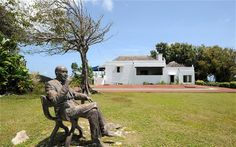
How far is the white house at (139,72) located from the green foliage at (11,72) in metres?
20.2

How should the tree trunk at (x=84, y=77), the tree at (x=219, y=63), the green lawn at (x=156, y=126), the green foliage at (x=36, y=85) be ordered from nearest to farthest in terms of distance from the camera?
the green lawn at (x=156, y=126), the tree trunk at (x=84, y=77), the green foliage at (x=36, y=85), the tree at (x=219, y=63)

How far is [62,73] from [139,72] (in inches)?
1424

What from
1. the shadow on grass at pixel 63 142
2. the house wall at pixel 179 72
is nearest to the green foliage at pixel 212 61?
the house wall at pixel 179 72

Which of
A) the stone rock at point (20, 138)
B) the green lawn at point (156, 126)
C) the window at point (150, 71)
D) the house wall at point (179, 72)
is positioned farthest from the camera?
the house wall at point (179, 72)

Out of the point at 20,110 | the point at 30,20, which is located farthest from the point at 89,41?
the point at 20,110

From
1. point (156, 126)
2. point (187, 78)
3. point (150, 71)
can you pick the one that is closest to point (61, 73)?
point (156, 126)

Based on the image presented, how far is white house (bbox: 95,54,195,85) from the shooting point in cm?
3956

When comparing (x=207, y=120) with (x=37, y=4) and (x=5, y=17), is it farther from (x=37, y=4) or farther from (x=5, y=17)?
(x=5, y=17)

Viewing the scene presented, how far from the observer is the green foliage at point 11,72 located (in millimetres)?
17453

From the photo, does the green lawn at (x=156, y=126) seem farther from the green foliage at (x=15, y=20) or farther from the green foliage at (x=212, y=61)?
the green foliage at (x=212, y=61)

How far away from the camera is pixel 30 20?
1858 cm

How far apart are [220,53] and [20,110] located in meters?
40.9

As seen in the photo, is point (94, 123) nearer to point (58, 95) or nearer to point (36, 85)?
point (58, 95)

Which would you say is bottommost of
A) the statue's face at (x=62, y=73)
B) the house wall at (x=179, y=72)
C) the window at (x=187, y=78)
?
the statue's face at (x=62, y=73)
